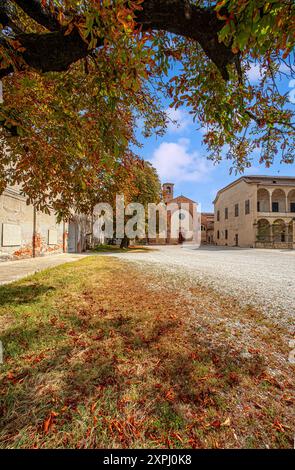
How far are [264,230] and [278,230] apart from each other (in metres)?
2.14

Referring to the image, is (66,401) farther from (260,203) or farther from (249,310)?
(260,203)

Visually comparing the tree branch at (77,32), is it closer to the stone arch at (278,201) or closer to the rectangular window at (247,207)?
the rectangular window at (247,207)

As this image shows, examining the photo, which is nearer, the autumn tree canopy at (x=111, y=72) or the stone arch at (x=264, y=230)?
the autumn tree canopy at (x=111, y=72)

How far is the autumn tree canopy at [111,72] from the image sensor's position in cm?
161

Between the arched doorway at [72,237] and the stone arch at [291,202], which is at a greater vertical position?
the stone arch at [291,202]

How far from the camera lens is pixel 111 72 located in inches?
91.2

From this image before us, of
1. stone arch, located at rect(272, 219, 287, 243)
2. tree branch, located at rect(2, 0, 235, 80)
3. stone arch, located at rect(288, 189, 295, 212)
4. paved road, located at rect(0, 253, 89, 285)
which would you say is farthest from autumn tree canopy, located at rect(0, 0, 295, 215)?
stone arch, located at rect(288, 189, 295, 212)

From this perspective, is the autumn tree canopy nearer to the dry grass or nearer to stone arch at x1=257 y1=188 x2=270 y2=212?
the dry grass

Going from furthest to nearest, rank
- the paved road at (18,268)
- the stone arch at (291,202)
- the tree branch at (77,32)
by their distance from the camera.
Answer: the stone arch at (291,202)
the paved road at (18,268)
the tree branch at (77,32)

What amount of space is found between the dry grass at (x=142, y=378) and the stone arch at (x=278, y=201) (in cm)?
3298

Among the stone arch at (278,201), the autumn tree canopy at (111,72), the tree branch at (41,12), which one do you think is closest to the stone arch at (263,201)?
the stone arch at (278,201)

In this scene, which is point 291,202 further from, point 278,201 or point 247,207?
point 247,207

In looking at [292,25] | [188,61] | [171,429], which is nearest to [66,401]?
[171,429]

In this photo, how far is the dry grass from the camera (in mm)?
1344
